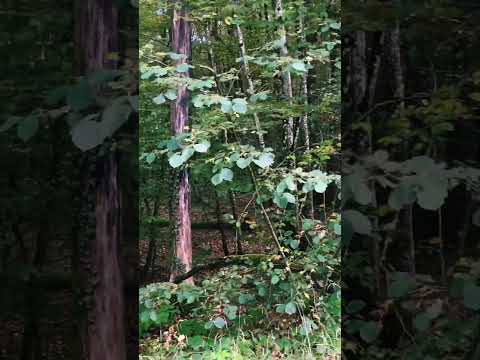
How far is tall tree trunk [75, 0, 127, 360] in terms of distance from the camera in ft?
5.90

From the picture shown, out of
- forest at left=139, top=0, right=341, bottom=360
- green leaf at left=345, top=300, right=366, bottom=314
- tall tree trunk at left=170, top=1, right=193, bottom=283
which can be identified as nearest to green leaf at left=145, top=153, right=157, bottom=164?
forest at left=139, top=0, right=341, bottom=360

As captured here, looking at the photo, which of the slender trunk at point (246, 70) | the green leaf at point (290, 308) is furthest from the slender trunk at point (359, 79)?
the green leaf at point (290, 308)

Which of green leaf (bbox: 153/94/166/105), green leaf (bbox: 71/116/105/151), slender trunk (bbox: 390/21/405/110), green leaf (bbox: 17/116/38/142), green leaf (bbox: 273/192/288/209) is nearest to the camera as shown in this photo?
green leaf (bbox: 71/116/105/151)

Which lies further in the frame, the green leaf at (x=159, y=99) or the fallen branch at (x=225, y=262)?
the fallen branch at (x=225, y=262)

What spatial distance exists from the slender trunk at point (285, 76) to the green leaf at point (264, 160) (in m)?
0.11

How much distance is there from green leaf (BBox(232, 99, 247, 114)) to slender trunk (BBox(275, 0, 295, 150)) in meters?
0.19

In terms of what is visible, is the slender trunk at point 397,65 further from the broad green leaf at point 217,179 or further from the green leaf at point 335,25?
the broad green leaf at point 217,179

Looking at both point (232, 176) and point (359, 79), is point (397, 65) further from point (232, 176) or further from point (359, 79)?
point (232, 176)

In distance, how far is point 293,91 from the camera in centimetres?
191

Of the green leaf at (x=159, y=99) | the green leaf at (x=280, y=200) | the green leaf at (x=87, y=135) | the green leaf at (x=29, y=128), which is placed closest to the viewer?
the green leaf at (x=87, y=135)

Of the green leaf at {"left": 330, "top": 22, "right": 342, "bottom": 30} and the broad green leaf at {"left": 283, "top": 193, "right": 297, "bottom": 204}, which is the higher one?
the green leaf at {"left": 330, "top": 22, "right": 342, "bottom": 30}

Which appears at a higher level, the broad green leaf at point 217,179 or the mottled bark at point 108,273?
the broad green leaf at point 217,179

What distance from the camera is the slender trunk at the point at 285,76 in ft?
6.14

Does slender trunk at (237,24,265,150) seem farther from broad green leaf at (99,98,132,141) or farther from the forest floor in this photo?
broad green leaf at (99,98,132,141)
